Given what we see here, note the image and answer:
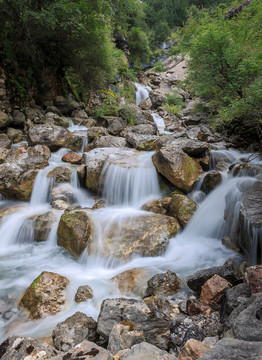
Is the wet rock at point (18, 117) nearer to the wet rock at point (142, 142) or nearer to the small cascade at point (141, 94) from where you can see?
the wet rock at point (142, 142)

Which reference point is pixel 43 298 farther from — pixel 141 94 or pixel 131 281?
pixel 141 94

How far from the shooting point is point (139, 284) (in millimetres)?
4109

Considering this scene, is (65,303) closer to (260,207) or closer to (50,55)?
(260,207)

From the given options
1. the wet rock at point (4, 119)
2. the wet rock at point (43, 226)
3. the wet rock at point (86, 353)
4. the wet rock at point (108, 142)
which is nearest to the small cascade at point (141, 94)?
the wet rock at point (108, 142)

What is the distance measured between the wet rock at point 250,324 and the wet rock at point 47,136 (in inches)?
369

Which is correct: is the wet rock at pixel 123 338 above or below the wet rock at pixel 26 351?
above

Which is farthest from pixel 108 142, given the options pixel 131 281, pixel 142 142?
pixel 131 281

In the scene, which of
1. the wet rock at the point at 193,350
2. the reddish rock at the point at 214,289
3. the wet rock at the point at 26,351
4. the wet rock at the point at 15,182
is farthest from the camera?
the wet rock at the point at 15,182

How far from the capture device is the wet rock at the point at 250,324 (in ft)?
6.15

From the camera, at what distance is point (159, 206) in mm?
6734

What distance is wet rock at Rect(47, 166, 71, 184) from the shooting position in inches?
308

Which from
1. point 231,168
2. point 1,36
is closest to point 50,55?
point 1,36

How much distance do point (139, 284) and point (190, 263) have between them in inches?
59.4

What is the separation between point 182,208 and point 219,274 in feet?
8.51
